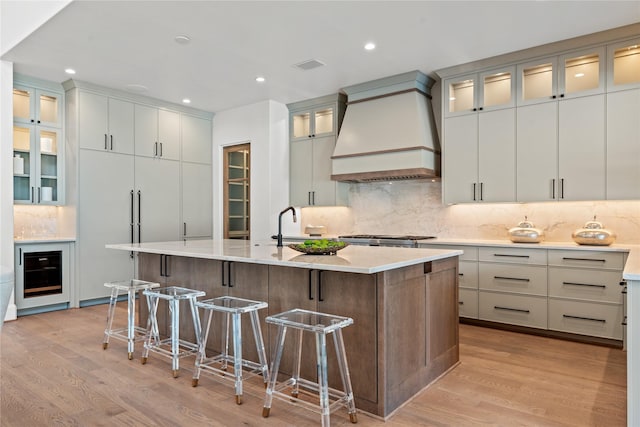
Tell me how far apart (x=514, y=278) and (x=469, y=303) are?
539mm

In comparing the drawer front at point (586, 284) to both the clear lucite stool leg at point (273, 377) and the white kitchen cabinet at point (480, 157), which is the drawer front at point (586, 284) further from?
the clear lucite stool leg at point (273, 377)

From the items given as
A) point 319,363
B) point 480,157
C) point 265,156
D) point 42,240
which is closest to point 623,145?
point 480,157

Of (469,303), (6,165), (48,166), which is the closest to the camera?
(469,303)

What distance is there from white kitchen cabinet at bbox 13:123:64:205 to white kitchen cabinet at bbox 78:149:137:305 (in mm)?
334

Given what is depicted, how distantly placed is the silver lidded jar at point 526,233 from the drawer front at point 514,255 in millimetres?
200

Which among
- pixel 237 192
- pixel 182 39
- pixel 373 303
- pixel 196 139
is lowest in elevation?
pixel 373 303

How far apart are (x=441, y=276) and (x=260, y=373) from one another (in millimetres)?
1487

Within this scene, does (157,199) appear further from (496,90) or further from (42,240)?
(496,90)

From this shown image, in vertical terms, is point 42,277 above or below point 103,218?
below

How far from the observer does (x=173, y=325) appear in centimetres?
305

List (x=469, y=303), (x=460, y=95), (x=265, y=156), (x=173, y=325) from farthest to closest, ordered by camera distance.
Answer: (x=265, y=156)
(x=460, y=95)
(x=469, y=303)
(x=173, y=325)

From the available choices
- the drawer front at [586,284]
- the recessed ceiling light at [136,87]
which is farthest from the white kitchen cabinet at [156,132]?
the drawer front at [586,284]

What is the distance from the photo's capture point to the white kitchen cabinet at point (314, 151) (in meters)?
5.86

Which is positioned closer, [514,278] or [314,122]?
→ [514,278]
